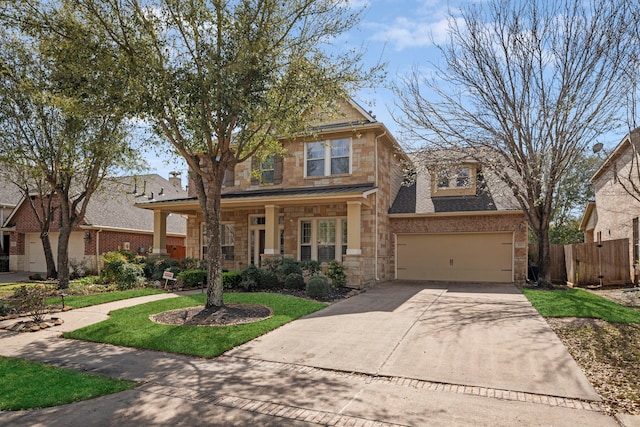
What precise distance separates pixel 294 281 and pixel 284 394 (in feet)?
27.0

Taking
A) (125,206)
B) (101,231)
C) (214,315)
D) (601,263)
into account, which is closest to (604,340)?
(214,315)

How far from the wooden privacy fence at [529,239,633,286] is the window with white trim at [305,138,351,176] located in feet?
29.0

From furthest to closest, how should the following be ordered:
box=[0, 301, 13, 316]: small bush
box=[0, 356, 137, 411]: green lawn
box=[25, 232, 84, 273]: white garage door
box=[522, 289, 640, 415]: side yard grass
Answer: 1. box=[25, 232, 84, 273]: white garage door
2. box=[0, 301, 13, 316]: small bush
3. box=[522, 289, 640, 415]: side yard grass
4. box=[0, 356, 137, 411]: green lawn

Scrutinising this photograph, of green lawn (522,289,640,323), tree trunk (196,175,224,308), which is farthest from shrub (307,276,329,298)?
green lawn (522,289,640,323)

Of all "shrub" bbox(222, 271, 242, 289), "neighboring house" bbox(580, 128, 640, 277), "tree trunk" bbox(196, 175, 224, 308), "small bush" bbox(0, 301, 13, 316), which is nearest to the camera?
"tree trunk" bbox(196, 175, 224, 308)

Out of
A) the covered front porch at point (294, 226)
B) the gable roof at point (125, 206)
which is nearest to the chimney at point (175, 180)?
the gable roof at point (125, 206)

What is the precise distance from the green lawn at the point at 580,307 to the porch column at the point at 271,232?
8264 millimetres

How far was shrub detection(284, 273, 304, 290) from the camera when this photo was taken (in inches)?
520

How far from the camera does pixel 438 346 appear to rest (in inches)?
269

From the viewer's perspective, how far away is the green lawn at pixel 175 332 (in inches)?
275

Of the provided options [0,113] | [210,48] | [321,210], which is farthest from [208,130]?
[0,113]

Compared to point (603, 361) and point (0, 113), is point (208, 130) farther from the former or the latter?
point (0, 113)

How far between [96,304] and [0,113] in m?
7.42

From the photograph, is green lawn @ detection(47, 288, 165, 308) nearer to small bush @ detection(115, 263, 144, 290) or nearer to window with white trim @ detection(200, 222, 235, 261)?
small bush @ detection(115, 263, 144, 290)
